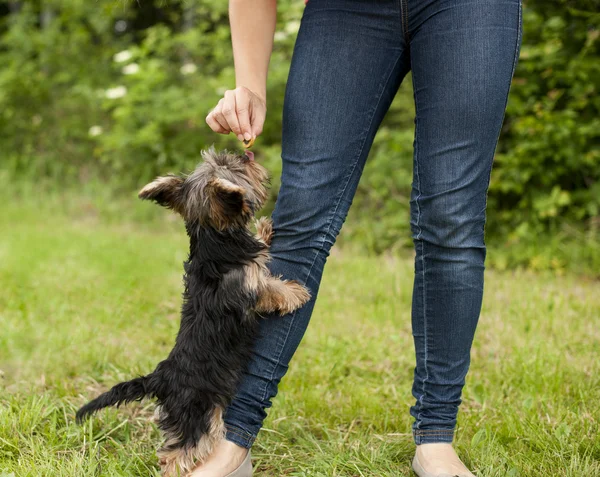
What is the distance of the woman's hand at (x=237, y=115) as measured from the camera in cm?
224

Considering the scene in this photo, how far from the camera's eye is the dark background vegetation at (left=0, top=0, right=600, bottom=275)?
571cm

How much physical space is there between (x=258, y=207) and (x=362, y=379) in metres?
1.20

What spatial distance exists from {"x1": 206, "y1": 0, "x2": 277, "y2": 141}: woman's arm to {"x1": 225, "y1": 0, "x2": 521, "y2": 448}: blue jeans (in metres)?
0.12

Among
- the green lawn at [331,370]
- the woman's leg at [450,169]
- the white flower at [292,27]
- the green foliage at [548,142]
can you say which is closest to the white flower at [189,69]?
the white flower at [292,27]

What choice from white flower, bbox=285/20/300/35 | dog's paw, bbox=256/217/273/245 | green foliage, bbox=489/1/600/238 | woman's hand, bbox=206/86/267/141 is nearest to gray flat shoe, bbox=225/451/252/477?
dog's paw, bbox=256/217/273/245

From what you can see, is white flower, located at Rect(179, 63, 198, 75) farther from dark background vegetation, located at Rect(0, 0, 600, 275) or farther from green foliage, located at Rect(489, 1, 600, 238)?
green foliage, located at Rect(489, 1, 600, 238)

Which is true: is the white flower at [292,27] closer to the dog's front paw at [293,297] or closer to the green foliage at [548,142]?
the green foliage at [548,142]

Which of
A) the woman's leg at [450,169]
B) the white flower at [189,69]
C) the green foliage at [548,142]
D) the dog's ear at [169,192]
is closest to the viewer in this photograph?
the woman's leg at [450,169]

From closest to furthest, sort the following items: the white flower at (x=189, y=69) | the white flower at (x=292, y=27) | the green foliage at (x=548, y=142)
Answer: the green foliage at (x=548, y=142) < the white flower at (x=292, y=27) < the white flower at (x=189, y=69)

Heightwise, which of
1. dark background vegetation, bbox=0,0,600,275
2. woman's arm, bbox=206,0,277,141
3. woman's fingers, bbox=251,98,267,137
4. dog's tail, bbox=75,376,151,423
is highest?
woman's arm, bbox=206,0,277,141

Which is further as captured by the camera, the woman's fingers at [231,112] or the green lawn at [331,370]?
the green lawn at [331,370]

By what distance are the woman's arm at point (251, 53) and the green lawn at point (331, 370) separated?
125 cm

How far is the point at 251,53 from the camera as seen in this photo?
7.80 feet

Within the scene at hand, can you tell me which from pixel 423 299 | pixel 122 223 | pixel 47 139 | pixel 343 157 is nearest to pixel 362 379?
pixel 423 299
